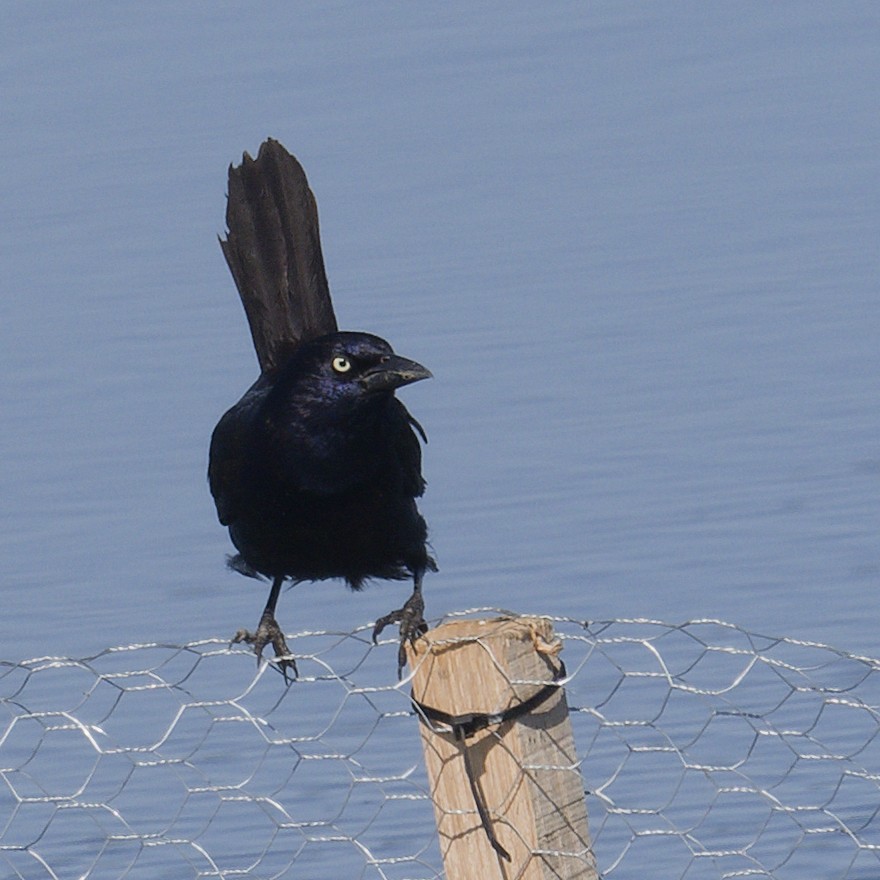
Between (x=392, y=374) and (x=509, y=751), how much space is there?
162 centimetres

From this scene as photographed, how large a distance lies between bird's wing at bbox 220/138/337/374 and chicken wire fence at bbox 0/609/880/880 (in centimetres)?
85

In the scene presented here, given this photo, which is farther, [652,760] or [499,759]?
[652,760]

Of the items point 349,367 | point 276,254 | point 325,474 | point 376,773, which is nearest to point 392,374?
point 349,367

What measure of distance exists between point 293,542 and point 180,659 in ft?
7.73

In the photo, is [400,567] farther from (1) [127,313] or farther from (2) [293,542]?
(1) [127,313]

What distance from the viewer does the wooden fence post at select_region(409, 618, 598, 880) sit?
13.3 feet

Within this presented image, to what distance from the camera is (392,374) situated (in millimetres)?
5535

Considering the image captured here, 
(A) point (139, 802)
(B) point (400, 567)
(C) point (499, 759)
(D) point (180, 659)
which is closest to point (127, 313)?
(D) point (180, 659)

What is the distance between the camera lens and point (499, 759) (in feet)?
13.4

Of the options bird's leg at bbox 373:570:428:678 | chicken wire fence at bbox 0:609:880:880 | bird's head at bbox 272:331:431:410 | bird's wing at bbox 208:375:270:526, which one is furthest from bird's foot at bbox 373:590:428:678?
chicken wire fence at bbox 0:609:880:880

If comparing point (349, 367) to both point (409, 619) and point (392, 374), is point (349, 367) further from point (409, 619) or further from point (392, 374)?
point (409, 619)

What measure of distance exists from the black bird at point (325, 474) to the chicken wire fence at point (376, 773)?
50cm

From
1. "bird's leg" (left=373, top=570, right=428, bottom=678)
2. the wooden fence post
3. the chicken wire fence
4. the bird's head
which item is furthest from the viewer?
the chicken wire fence

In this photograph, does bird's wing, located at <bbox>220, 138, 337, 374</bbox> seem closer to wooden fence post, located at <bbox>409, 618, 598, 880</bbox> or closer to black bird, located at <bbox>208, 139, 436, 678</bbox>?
black bird, located at <bbox>208, 139, 436, 678</bbox>
